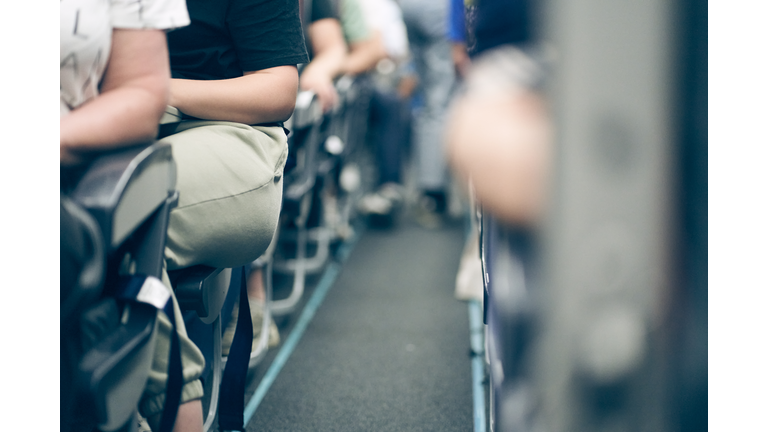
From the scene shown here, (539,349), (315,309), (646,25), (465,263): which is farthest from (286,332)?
(646,25)

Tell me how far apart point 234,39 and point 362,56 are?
220cm

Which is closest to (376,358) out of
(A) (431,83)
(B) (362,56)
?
(B) (362,56)

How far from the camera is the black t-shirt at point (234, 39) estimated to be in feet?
4.62

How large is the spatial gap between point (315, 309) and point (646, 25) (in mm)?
2344

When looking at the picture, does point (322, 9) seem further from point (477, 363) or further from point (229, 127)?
point (229, 127)

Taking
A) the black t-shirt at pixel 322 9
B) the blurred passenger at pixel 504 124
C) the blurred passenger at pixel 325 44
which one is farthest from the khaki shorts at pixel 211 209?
the black t-shirt at pixel 322 9

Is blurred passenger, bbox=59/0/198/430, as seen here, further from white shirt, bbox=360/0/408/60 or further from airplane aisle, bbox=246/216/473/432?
white shirt, bbox=360/0/408/60

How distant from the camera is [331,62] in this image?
3111 mm

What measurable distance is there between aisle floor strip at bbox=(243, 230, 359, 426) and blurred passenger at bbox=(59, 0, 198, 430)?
3.15 feet

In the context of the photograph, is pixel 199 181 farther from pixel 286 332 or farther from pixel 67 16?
pixel 286 332

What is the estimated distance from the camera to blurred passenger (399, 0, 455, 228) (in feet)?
14.1

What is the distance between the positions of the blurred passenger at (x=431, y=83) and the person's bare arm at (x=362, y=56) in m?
0.73

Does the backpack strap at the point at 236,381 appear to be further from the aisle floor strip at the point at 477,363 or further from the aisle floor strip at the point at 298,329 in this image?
the aisle floor strip at the point at 477,363

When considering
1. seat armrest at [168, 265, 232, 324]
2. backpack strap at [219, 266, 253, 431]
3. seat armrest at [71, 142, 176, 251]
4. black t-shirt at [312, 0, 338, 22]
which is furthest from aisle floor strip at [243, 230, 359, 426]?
black t-shirt at [312, 0, 338, 22]
